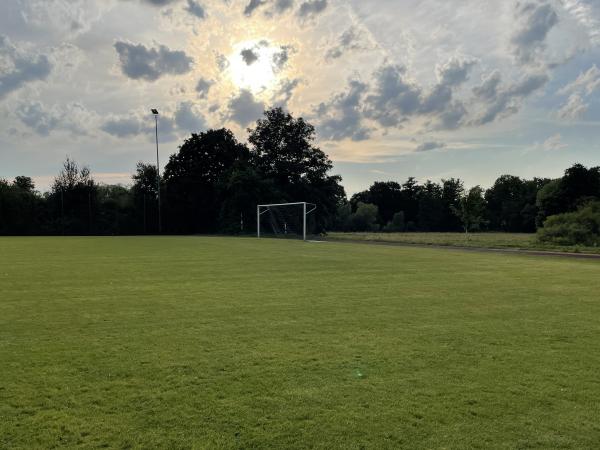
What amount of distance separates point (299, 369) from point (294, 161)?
55658 millimetres

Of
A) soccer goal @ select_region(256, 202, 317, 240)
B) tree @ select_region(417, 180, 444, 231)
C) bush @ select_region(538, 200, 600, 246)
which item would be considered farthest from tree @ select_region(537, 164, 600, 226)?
tree @ select_region(417, 180, 444, 231)

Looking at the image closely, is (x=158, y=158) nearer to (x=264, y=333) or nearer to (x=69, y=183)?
(x=69, y=183)

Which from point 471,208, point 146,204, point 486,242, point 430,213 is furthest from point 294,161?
point 430,213

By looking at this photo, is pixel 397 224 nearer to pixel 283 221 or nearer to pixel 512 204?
pixel 512 204

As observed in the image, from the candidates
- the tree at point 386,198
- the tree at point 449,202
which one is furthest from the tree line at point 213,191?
the tree at point 386,198

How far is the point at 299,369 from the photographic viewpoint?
481 cm

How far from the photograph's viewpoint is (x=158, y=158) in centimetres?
5556

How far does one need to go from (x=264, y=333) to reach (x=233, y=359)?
4.01ft

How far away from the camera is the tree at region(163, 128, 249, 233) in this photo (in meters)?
56.8

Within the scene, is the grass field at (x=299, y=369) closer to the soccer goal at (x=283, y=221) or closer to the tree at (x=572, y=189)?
the soccer goal at (x=283, y=221)

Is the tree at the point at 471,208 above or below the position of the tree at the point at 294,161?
below

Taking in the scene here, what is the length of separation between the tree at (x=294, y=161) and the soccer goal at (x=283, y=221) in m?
9.18

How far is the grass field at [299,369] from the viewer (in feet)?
11.3

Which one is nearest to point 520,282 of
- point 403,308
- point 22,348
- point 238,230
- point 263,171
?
point 403,308
